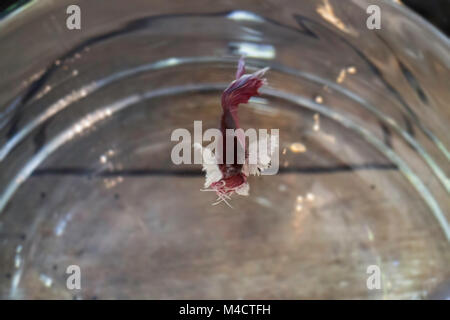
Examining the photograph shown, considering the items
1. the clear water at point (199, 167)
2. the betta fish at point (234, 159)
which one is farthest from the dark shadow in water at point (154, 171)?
the betta fish at point (234, 159)

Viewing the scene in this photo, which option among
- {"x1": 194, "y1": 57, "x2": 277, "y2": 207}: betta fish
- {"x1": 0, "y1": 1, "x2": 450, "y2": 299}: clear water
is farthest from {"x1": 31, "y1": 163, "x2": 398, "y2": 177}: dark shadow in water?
{"x1": 194, "y1": 57, "x2": 277, "y2": 207}: betta fish

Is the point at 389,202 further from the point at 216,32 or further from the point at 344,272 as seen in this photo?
the point at 216,32

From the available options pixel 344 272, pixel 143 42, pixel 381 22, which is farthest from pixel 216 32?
pixel 344 272

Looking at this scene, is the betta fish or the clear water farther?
the clear water

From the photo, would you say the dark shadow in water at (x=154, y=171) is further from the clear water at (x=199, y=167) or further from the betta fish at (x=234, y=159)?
the betta fish at (x=234, y=159)

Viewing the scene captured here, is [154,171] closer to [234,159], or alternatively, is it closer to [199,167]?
[199,167]

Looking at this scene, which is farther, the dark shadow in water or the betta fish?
the dark shadow in water

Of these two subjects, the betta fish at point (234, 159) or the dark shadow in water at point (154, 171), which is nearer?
the betta fish at point (234, 159)

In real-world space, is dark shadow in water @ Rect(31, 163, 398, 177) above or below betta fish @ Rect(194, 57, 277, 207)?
above

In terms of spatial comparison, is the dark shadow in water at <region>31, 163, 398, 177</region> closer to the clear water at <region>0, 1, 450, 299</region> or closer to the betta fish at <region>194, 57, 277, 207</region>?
the clear water at <region>0, 1, 450, 299</region>
